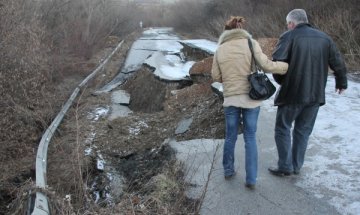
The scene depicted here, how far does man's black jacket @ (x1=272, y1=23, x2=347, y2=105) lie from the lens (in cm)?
582

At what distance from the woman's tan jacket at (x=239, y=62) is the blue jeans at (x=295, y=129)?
0.60 meters

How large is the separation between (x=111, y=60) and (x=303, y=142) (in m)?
19.1

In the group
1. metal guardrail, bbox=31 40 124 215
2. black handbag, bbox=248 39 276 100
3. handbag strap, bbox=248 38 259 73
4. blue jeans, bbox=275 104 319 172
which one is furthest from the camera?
blue jeans, bbox=275 104 319 172

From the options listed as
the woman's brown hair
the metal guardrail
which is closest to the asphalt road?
the woman's brown hair

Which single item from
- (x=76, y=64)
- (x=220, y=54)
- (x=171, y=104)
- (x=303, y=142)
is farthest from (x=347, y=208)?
(x=76, y=64)

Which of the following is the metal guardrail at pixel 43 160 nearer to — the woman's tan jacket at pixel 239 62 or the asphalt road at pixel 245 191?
the asphalt road at pixel 245 191

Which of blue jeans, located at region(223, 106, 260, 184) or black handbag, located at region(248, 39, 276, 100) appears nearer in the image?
black handbag, located at region(248, 39, 276, 100)

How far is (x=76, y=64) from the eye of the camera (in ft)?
66.5

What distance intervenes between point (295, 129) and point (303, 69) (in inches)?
35.2

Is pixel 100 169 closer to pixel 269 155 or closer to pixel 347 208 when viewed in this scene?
pixel 269 155

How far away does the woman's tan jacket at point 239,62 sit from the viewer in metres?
5.73

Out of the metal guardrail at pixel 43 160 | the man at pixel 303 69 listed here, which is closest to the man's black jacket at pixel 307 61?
the man at pixel 303 69

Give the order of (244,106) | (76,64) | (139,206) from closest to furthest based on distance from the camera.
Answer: (139,206), (244,106), (76,64)

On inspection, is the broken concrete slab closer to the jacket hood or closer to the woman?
the woman
